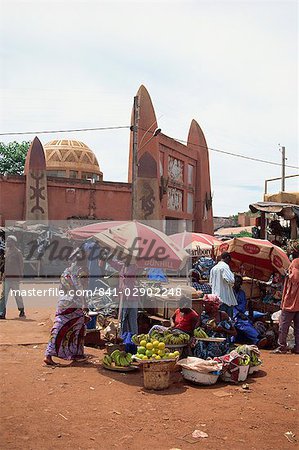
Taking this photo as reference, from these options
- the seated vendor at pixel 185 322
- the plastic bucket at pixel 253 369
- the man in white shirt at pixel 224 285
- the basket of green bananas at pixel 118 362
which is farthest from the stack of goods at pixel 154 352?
the man in white shirt at pixel 224 285

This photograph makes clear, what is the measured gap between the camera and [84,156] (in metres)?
29.1

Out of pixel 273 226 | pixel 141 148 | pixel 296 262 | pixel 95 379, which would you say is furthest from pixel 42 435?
pixel 141 148

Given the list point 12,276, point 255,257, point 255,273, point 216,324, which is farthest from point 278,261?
point 12,276

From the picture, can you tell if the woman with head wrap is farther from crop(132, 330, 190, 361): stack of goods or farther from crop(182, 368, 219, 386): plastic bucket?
crop(182, 368, 219, 386): plastic bucket

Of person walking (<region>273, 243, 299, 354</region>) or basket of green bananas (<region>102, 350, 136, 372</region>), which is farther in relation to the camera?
person walking (<region>273, 243, 299, 354</region>)

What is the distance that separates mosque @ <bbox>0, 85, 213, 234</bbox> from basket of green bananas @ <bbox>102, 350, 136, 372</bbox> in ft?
32.6

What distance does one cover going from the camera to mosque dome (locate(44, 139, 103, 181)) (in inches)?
1104

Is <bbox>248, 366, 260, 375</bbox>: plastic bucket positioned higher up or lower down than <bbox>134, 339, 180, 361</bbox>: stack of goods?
lower down

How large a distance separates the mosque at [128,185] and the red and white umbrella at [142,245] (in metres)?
8.78

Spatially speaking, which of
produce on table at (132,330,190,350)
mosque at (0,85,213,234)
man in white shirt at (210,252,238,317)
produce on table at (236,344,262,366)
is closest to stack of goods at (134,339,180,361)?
produce on table at (132,330,190,350)

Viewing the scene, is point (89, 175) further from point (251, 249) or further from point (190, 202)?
point (251, 249)

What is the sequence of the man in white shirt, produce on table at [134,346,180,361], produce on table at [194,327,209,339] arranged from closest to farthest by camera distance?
produce on table at [134,346,180,361], produce on table at [194,327,209,339], the man in white shirt

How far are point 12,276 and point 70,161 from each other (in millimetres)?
18841

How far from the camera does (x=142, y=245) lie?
24.3 feet
